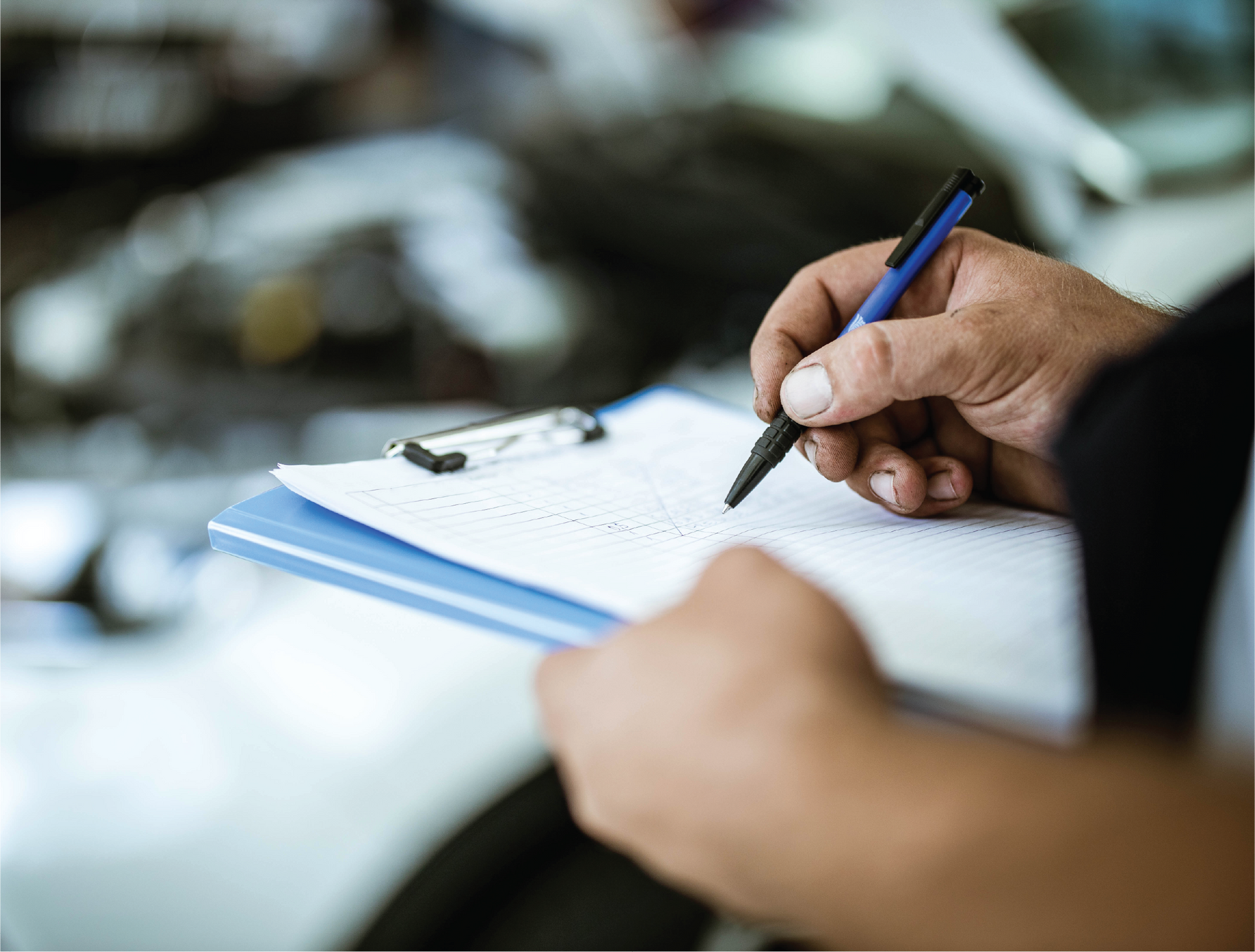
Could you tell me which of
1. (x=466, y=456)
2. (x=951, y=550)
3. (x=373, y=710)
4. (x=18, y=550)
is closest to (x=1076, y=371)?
(x=951, y=550)

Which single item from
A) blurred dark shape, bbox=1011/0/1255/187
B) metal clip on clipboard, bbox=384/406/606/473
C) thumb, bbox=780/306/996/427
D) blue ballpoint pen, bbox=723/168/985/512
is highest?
blurred dark shape, bbox=1011/0/1255/187

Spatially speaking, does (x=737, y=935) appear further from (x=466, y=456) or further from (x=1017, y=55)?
(x=1017, y=55)

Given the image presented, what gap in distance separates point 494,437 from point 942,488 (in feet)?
0.84

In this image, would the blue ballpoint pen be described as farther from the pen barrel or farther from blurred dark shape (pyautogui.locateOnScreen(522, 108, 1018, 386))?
blurred dark shape (pyautogui.locateOnScreen(522, 108, 1018, 386))

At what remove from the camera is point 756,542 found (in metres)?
0.38

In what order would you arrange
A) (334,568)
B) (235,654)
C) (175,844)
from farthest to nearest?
(235,654) < (175,844) < (334,568)

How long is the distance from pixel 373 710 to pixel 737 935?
12.5 inches

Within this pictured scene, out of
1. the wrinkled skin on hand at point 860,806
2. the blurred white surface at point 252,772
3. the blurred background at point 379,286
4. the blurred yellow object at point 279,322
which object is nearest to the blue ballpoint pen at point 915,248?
the blurred background at point 379,286

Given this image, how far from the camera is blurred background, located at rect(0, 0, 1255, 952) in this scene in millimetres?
572

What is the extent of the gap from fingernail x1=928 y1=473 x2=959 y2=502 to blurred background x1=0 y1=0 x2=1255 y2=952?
145mm

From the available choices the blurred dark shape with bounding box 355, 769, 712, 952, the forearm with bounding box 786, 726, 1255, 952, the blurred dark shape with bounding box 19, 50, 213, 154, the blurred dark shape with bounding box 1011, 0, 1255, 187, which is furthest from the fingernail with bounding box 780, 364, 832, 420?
the blurred dark shape with bounding box 19, 50, 213, 154

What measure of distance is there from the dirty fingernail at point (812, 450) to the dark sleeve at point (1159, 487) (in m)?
0.18

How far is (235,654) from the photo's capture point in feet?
2.31

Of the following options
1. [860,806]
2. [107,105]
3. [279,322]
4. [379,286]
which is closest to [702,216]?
[379,286]
